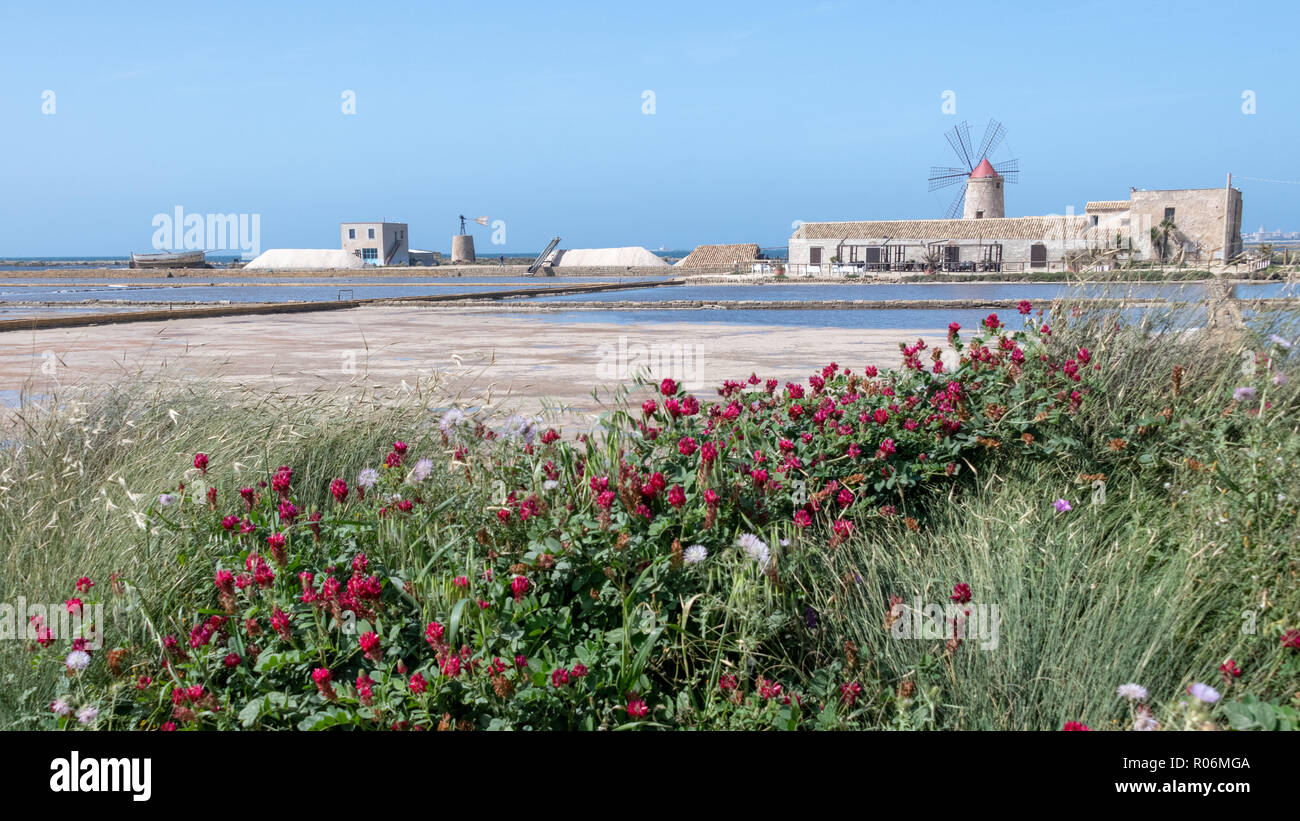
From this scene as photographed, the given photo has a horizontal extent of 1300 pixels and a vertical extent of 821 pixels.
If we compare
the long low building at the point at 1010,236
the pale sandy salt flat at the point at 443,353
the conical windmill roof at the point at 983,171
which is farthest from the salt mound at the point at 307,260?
the pale sandy salt flat at the point at 443,353

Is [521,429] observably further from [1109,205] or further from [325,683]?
[1109,205]

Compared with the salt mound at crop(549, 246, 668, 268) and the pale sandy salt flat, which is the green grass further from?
the salt mound at crop(549, 246, 668, 268)

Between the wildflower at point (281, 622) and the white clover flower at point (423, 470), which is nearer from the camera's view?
the wildflower at point (281, 622)

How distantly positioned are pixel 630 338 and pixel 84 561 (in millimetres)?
11626

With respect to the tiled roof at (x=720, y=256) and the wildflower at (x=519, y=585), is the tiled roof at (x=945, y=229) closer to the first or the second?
the tiled roof at (x=720, y=256)

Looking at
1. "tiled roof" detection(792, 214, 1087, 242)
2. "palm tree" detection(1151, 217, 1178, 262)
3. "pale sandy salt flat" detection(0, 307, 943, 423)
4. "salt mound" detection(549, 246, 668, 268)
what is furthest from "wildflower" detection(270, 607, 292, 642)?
"salt mound" detection(549, 246, 668, 268)

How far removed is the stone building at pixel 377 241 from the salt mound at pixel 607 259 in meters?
13.7

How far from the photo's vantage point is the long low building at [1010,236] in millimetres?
55812

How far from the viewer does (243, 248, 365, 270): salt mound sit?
80438 mm

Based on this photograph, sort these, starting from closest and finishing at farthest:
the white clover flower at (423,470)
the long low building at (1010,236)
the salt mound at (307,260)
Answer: the white clover flower at (423,470) < the long low building at (1010,236) < the salt mound at (307,260)

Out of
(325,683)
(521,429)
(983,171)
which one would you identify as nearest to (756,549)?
(325,683)

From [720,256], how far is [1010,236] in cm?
2359

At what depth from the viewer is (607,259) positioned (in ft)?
251
